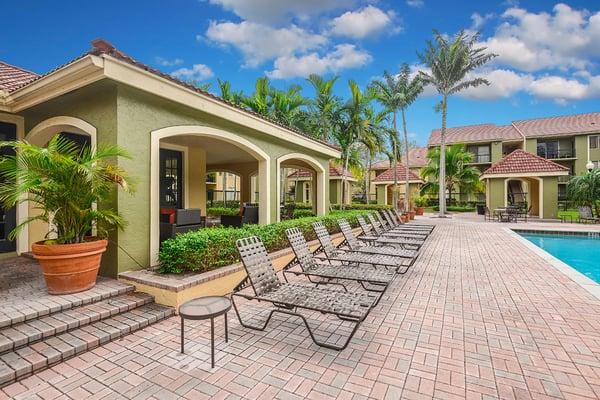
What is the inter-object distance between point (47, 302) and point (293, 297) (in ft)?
10.7

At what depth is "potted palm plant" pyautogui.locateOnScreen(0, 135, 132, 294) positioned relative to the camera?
4.11 meters

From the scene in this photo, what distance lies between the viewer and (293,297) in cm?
396

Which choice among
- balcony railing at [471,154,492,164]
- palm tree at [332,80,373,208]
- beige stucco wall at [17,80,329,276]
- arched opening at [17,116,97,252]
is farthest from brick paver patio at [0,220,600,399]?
balcony railing at [471,154,492,164]

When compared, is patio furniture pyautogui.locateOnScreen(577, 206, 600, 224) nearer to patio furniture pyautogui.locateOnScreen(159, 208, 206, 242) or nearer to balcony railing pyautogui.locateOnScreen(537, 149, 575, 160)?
balcony railing pyautogui.locateOnScreen(537, 149, 575, 160)

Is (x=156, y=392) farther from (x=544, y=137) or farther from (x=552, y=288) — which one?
(x=544, y=137)

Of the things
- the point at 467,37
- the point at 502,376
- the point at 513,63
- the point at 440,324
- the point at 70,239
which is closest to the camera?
the point at 502,376

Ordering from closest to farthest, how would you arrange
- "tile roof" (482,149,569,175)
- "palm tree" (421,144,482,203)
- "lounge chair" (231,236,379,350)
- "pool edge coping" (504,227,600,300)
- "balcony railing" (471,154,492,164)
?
"lounge chair" (231,236,379,350) < "pool edge coping" (504,227,600,300) < "tile roof" (482,149,569,175) < "palm tree" (421,144,482,203) < "balcony railing" (471,154,492,164)

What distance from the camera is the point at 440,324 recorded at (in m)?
4.15

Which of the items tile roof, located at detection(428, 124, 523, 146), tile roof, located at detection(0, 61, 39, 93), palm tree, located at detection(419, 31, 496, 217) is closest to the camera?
tile roof, located at detection(0, 61, 39, 93)

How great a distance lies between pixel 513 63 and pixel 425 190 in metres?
13.5

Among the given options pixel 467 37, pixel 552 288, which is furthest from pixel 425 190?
pixel 552 288

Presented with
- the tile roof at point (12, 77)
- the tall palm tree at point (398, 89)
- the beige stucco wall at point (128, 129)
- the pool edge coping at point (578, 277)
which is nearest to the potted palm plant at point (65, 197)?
the beige stucco wall at point (128, 129)

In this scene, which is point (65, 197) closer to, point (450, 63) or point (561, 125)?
point (450, 63)

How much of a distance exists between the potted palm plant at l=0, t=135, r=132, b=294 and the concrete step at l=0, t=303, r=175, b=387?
36.6 inches
